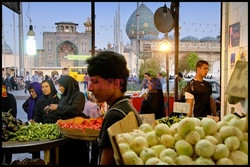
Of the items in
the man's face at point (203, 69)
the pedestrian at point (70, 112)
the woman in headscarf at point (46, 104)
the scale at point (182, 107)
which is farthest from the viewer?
the man's face at point (203, 69)

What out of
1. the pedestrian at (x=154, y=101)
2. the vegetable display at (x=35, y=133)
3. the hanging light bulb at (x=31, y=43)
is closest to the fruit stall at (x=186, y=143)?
the vegetable display at (x=35, y=133)

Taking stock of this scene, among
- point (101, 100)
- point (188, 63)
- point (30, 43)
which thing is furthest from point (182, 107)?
point (188, 63)

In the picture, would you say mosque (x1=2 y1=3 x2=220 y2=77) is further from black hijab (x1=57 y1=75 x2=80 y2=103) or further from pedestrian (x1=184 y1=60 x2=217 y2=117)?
black hijab (x1=57 y1=75 x2=80 y2=103)

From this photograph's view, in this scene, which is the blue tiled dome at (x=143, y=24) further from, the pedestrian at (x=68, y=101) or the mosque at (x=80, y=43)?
the pedestrian at (x=68, y=101)

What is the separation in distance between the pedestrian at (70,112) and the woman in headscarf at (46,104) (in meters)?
0.05

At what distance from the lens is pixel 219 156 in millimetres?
1742

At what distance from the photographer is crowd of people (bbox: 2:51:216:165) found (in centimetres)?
202

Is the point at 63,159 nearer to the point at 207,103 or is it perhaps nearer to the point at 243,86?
the point at 207,103

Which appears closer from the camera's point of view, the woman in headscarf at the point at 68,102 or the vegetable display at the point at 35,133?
the vegetable display at the point at 35,133

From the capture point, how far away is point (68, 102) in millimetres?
4793

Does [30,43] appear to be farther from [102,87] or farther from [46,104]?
[102,87]

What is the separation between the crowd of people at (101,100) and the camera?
2019 millimetres

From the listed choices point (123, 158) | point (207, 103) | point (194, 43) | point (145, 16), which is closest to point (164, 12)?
point (207, 103)

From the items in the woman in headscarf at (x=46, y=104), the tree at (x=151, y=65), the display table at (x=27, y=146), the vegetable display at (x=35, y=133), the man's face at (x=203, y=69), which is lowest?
the display table at (x=27, y=146)
